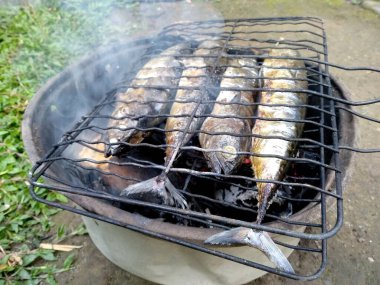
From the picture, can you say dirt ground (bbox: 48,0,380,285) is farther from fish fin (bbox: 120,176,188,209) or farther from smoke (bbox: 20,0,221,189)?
fish fin (bbox: 120,176,188,209)

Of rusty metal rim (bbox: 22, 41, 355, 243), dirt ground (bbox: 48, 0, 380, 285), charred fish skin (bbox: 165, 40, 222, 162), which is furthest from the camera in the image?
dirt ground (bbox: 48, 0, 380, 285)

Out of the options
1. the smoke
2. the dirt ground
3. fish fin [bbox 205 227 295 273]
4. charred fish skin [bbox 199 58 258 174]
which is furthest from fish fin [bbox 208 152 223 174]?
the dirt ground

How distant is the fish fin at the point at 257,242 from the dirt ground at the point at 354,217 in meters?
1.34

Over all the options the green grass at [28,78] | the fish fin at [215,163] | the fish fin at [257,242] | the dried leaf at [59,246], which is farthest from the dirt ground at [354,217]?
the fish fin at [257,242]

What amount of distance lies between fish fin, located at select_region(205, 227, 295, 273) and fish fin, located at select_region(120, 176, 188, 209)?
1.04 ft

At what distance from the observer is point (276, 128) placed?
1996 millimetres

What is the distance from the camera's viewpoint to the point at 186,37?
3.25m

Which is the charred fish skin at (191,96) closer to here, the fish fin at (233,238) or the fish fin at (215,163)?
the fish fin at (215,163)

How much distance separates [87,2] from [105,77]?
383 cm

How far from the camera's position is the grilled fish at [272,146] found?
1.28 m

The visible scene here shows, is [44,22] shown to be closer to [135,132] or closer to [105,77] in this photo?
[105,77]

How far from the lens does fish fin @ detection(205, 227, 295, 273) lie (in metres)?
1.23

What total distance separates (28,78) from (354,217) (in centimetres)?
413

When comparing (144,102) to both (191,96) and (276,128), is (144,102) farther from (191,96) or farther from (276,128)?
(276,128)
